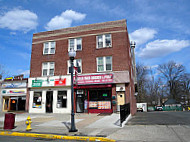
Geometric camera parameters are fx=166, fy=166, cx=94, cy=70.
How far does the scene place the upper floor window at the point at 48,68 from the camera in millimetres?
20469

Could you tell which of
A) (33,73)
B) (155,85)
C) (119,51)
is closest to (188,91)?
(155,85)

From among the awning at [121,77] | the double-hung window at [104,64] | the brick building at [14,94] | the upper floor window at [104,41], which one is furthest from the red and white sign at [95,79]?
the brick building at [14,94]

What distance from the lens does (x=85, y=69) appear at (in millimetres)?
18828

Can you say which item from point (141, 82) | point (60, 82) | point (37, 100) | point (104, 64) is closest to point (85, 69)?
point (104, 64)

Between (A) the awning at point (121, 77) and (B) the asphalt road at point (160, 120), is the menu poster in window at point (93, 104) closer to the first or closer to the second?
(A) the awning at point (121, 77)

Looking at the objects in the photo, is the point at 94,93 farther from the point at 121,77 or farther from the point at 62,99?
the point at 62,99

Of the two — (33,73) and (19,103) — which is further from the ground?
(33,73)

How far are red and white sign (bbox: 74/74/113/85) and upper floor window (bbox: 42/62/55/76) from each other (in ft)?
13.5

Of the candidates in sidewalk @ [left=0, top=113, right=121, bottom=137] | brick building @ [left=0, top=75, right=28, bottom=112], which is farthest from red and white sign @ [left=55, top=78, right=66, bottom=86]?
sidewalk @ [left=0, top=113, right=121, bottom=137]

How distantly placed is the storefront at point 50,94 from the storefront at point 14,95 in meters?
1.47

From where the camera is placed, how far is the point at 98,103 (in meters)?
17.7

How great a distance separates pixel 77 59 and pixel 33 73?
6.14 meters

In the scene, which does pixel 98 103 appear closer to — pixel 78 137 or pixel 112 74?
pixel 112 74

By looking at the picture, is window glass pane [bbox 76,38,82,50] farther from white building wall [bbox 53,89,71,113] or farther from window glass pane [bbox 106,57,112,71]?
white building wall [bbox 53,89,71,113]
